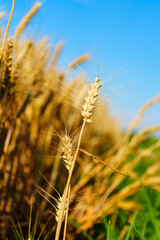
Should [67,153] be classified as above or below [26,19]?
below

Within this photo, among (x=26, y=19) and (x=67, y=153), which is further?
(x=26, y=19)

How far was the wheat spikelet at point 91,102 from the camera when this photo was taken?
1.33 ft

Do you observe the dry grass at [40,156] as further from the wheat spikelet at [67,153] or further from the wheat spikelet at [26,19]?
the wheat spikelet at [67,153]

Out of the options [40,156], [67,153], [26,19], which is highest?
[26,19]

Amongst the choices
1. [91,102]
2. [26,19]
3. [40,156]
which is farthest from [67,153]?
[40,156]

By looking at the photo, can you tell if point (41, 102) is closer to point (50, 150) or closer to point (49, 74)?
point (49, 74)

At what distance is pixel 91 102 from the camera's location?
413mm

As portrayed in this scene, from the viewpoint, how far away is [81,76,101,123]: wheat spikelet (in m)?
0.40

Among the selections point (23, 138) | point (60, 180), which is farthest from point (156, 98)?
point (60, 180)

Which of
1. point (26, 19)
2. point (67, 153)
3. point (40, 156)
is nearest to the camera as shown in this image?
point (67, 153)

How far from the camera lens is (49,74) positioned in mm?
1142

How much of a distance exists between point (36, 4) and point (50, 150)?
792mm

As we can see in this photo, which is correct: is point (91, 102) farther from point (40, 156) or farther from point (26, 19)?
point (40, 156)

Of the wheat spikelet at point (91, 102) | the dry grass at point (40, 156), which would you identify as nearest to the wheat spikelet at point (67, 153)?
the wheat spikelet at point (91, 102)
